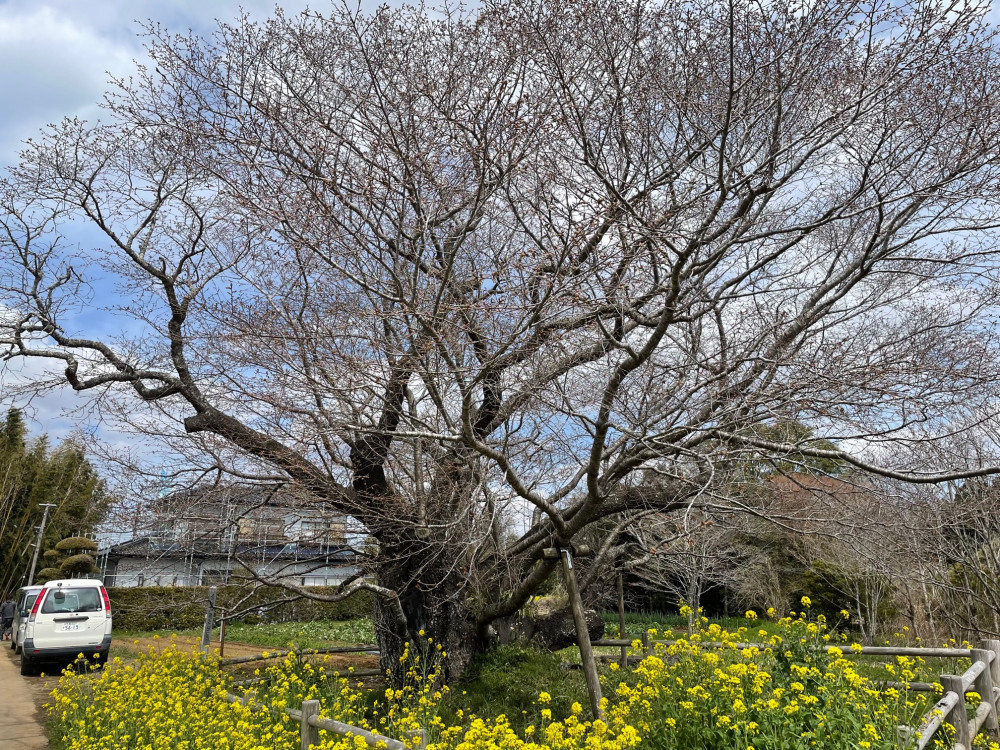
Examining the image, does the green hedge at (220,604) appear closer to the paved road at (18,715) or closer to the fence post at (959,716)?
the paved road at (18,715)

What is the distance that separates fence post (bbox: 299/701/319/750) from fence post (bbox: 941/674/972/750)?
4302mm

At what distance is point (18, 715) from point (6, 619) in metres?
12.6

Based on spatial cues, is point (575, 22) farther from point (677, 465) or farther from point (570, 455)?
point (570, 455)

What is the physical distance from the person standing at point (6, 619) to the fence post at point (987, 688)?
69.6 ft

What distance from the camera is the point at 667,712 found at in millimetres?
3936

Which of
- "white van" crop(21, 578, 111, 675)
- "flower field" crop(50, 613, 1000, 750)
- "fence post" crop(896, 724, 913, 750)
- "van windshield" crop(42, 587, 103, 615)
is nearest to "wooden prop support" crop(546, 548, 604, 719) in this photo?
"flower field" crop(50, 613, 1000, 750)

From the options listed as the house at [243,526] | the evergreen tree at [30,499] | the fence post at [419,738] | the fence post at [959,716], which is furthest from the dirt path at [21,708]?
the evergreen tree at [30,499]

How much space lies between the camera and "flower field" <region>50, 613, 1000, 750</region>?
351cm

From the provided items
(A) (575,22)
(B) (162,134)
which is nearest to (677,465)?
(A) (575,22)

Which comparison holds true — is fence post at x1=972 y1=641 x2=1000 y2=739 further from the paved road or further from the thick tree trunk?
the paved road

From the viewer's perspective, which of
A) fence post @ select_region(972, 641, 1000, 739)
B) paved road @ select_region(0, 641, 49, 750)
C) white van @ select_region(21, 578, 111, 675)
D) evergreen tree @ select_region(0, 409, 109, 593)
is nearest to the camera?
fence post @ select_region(972, 641, 1000, 739)

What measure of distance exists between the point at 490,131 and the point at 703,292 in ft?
8.25

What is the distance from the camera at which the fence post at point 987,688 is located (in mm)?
5340

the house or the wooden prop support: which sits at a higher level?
the house
